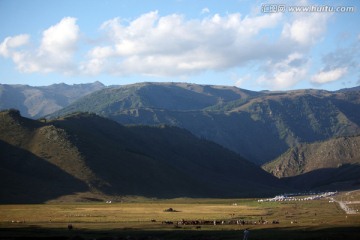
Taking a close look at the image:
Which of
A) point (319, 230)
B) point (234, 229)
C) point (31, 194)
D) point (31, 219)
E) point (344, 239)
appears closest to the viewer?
point (344, 239)

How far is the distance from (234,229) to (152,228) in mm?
15134

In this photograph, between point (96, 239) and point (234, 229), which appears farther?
point (234, 229)

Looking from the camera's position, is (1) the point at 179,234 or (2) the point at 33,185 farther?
(2) the point at 33,185

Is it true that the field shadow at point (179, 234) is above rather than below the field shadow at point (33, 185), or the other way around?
below

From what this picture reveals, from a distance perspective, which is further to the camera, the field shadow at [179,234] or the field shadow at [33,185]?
the field shadow at [33,185]

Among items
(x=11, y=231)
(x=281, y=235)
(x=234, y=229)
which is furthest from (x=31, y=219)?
(x=281, y=235)

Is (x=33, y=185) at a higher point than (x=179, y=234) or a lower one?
higher

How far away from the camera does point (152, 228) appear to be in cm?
8975

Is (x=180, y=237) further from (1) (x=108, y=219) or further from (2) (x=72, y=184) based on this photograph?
(2) (x=72, y=184)

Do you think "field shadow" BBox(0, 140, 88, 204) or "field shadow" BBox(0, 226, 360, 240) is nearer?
"field shadow" BBox(0, 226, 360, 240)

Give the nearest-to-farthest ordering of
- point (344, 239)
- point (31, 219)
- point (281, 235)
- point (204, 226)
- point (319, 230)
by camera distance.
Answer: point (344, 239)
point (281, 235)
point (319, 230)
point (204, 226)
point (31, 219)

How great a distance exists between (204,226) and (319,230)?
72.8 feet

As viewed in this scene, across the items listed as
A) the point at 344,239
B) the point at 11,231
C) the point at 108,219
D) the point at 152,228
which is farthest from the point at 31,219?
the point at 344,239

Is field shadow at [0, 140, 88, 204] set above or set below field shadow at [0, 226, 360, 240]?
above
